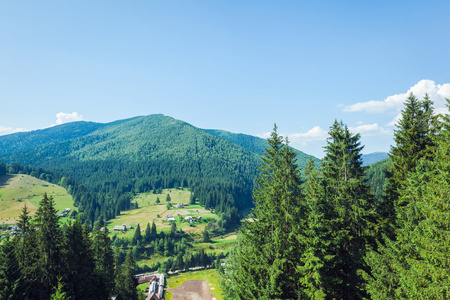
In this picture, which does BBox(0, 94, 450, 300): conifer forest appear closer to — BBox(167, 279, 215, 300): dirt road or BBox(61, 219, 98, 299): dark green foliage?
BBox(61, 219, 98, 299): dark green foliage

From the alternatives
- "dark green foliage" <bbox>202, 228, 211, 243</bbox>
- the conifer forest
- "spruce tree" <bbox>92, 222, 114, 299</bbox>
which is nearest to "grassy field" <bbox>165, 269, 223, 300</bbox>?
"dark green foliage" <bbox>202, 228, 211, 243</bbox>

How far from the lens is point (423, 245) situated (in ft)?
55.5

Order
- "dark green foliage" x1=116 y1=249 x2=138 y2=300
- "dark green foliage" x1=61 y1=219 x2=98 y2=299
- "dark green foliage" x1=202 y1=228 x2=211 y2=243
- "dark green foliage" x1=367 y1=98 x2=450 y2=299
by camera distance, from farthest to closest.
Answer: "dark green foliage" x1=202 y1=228 x2=211 y2=243
"dark green foliage" x1=116 y1=249 x2=138 y2=300
"dark green foliage" x1=61 y1=219 x2=98 y2=299
"dark green foliage" x1=367 y1=98 x2=450 y2=299

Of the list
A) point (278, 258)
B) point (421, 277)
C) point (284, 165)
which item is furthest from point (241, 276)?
point (421, 277)

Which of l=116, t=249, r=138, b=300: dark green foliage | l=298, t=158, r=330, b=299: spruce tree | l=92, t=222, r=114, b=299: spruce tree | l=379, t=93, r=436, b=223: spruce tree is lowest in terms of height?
l=116, t=249, r=138, b=300: dark green foliage

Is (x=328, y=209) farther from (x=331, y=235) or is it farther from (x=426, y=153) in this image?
(x=426, y=153)

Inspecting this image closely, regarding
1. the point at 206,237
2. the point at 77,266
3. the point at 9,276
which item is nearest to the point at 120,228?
the point at 206,237

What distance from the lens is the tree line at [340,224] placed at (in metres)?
20.4

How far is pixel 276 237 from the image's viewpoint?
903 inches

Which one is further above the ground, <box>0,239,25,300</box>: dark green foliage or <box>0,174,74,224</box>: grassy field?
<box>0,239,25,300</box>: dark green foliage

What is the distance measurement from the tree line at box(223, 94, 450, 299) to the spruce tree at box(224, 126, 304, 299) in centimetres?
9

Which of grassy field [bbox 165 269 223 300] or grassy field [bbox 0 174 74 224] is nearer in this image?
grassy field [bbox 165 269 223 300]

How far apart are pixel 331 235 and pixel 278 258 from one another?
5.85 meters

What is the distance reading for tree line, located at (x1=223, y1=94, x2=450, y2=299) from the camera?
66.9 ft
